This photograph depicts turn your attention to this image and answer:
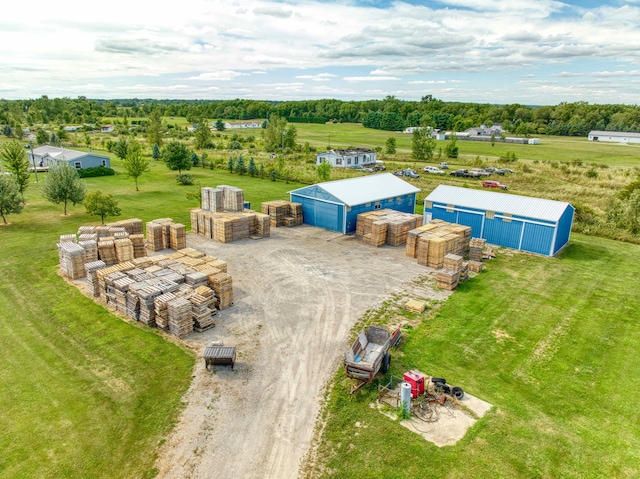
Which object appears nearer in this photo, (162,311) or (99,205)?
(162,311)

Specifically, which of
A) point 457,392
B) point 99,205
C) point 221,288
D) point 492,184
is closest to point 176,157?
point 99,205

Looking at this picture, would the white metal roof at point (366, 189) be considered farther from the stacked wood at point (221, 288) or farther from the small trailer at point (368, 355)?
the small trailer at point (368, 355)

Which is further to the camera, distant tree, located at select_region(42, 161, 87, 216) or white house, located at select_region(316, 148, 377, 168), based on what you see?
white house, located at select_region(316, 148, 377, 168)

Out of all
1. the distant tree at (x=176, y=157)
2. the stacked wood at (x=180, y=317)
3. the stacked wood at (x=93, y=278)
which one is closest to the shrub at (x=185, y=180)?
the distant tree at (x=176, y=157)

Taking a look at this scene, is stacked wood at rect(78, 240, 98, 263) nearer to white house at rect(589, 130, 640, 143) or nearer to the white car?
the white car

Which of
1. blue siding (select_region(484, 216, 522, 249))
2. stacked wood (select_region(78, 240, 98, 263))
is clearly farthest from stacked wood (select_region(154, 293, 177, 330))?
blue siding (select_region(484, 216, 522, 249))

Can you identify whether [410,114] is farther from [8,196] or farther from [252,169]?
[8,196]
